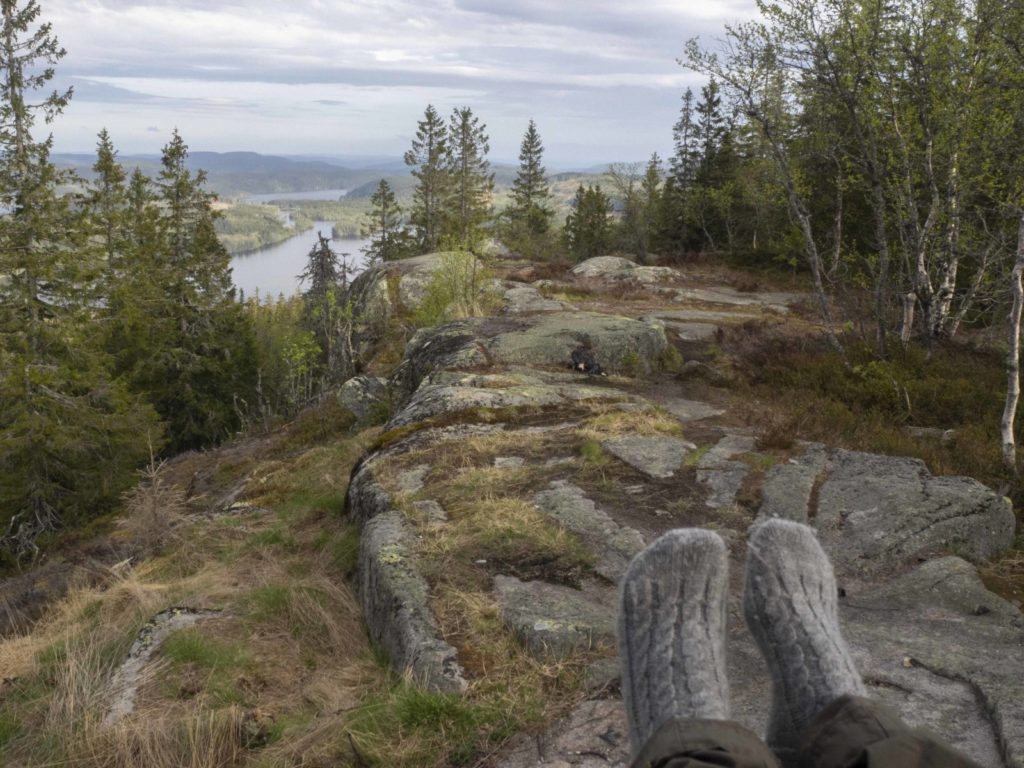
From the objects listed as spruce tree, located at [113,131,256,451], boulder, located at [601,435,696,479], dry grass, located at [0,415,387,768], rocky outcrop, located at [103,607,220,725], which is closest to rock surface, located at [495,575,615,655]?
dry grass, located at [0,415,387,768]

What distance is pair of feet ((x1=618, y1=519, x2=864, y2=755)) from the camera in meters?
2.49

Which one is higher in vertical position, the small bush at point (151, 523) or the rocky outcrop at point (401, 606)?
the rocky outcrop at point (401, 606)

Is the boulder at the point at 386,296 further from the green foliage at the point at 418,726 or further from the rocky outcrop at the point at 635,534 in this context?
the green foliage at the point at 418,726

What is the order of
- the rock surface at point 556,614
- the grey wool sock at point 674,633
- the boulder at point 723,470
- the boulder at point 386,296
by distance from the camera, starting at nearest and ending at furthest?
the grey wool sock at point 674,633
the rock surface at point 556,614
the boulder at point 723,470
the boulder at point 386,296

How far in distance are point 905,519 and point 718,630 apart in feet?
8.88

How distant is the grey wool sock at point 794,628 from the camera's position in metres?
2.50

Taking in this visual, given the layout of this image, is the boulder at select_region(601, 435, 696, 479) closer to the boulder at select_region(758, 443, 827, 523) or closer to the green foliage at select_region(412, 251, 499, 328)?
the boulder at select_region(758, 443, 827, 523)

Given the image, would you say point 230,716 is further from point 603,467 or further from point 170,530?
point 170,530

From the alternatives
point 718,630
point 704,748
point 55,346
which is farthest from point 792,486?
point 55,346

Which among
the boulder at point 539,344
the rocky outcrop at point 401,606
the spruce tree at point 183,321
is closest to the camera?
the rocky outcrop at point 401,606

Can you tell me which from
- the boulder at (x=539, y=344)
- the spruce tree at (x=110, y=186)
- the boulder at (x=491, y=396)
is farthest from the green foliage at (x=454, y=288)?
the spruce tree at (x=110, y=186)

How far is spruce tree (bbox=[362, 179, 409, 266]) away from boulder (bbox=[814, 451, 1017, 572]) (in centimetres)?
4474

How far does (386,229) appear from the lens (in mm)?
53969

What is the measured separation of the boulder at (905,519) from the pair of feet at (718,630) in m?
1.64
